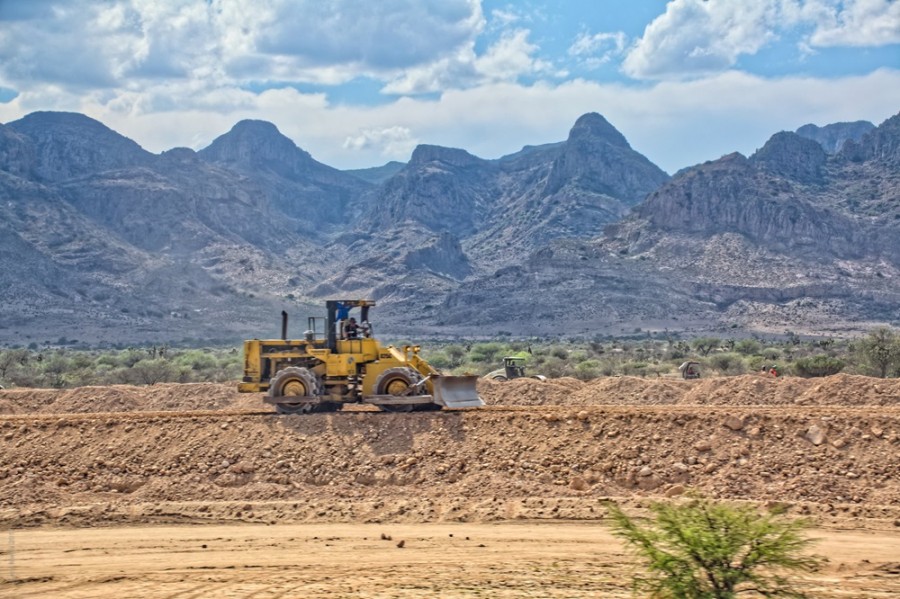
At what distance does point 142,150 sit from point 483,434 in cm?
18356

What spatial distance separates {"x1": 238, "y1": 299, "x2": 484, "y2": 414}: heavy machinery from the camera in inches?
837

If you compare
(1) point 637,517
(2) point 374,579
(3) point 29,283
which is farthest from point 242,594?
(3) point 29,283

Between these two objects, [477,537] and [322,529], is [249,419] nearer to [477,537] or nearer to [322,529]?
[322,529]

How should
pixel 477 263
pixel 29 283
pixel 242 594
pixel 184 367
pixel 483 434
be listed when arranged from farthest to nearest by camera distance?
pixel 477 263 → pixel 29 283 → pixel 184 367 → pixel 483 434 → pixel 242 594

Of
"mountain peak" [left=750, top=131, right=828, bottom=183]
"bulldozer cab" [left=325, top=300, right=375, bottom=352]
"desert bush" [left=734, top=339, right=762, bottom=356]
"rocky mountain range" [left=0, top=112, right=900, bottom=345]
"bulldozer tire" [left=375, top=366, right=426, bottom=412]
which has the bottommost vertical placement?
"desert bush" [left=734, top=339, right=762, bottom=356]

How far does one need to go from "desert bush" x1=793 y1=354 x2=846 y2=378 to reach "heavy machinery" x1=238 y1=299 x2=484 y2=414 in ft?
50.5

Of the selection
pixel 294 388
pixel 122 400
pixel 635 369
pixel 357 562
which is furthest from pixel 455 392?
pixel 635 369

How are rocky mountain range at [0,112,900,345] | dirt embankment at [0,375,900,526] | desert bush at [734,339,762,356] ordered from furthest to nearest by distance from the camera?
rocky mountain range at [0,112,900,345] < desert bush at [734,339,762,356] < dirt embankment at [0,375,900,526]

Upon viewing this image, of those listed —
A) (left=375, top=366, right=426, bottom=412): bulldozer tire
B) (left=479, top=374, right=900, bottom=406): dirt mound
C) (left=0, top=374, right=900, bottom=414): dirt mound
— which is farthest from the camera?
(left=0, top=374, right=900, bottom=414): dirt mound

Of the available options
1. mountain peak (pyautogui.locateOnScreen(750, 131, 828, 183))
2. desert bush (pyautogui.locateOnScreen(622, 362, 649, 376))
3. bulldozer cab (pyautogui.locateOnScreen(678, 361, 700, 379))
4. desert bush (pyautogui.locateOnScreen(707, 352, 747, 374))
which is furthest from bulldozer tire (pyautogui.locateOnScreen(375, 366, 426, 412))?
mountain peak (pyautogui.locateOnScreen(750, 131, 828, 183))

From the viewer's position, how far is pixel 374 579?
13133 mm

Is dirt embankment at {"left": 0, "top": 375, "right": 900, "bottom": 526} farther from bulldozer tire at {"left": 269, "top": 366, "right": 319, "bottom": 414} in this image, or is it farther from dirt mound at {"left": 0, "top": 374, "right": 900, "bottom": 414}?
dirt mound at {"left": 0, "top": 374, "right": 900, "bottom": 414}

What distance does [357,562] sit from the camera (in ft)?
45.3

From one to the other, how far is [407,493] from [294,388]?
4875 millimetres
